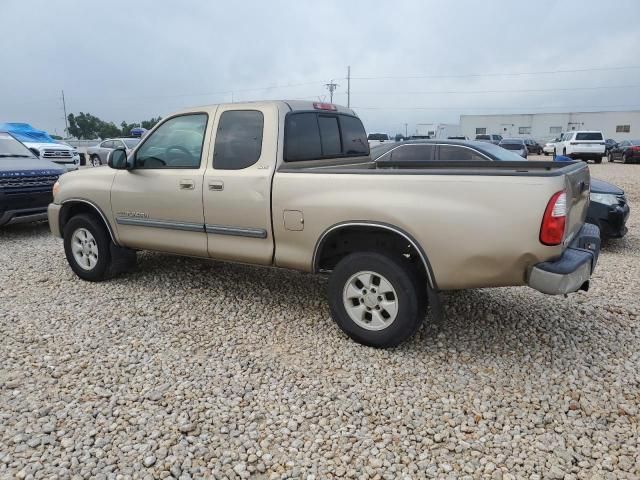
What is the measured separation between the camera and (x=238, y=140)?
401 cm

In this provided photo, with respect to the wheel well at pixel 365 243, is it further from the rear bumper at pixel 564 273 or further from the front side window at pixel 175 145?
the front side window at pixel 175 145

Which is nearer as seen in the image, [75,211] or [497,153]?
[75,211]

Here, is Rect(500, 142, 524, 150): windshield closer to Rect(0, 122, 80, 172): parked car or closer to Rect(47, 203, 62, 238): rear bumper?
Rect(0, 122, 80, 172): parked car

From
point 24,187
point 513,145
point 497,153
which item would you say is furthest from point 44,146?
Answer: point 513,145

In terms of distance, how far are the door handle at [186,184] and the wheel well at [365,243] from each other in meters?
1.36

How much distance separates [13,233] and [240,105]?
5899 mm

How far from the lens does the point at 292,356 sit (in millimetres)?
3506

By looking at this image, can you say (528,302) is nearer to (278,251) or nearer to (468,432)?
(468,432)

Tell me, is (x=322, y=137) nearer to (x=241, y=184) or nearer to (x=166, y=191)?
(x=241, y=184)

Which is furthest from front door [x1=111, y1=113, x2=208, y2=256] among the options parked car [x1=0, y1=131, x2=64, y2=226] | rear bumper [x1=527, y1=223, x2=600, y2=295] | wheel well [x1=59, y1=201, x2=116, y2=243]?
A: parked car [x1=0, y1=131, x2=64, y2=226]

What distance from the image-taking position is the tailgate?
303 cm

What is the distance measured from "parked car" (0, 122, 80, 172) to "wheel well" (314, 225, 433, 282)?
13.7 meters

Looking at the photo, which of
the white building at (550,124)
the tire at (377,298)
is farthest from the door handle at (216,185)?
the white building at (550,124)

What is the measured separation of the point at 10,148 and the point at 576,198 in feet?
29.2
